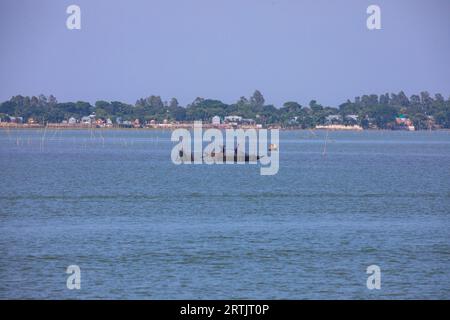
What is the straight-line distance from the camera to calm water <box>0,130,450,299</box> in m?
A: 30.4

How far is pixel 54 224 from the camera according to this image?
1763 inches

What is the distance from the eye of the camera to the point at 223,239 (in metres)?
40.0

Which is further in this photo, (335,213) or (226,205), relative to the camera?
(226,205)

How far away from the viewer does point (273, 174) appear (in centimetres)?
9075

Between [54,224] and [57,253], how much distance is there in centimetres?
905

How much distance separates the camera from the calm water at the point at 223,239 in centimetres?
3038

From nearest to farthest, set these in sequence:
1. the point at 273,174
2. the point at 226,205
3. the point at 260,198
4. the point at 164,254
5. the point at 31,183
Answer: the point at 164,254
the point at 226,205
the point at 260,198
the point at 31,183
the point at 273,174

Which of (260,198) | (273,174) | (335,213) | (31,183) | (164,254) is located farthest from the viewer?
(273,174)
